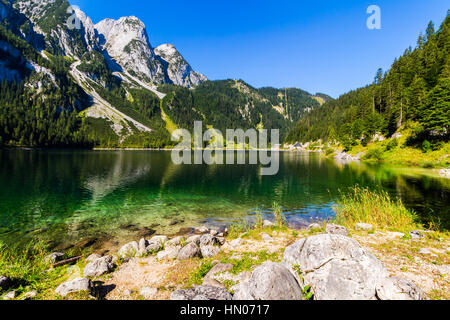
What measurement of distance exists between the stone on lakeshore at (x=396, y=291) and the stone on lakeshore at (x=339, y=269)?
16 cm

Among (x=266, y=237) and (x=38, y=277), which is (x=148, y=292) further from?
(x=266, y=237)

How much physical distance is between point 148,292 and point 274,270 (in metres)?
5.68

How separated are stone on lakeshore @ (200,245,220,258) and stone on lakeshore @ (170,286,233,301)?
17.1 ft

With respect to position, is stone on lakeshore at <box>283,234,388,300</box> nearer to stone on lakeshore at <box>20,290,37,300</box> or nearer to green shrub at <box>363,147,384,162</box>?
stone on lakeshore at <box>20,290,37,300</box>

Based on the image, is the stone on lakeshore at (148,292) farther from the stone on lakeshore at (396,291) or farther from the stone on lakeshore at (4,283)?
the stone on lakeshore at (396,291)

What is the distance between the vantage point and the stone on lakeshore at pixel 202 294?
22.7 ft

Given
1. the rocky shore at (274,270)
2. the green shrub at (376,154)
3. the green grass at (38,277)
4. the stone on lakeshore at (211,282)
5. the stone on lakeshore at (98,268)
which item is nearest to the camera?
the rocky shore at (274,270)

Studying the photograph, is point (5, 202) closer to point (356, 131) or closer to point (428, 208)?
point (428, 208)

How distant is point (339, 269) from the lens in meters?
6.40

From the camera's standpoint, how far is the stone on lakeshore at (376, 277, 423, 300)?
5625mm

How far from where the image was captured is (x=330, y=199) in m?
30.2

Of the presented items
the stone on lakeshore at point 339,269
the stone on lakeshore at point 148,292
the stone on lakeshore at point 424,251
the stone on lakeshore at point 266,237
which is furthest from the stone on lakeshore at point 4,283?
the stone on lakeshore at point 424,251

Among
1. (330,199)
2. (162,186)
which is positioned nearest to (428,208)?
(330,199)

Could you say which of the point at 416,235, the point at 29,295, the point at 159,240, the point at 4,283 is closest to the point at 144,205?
the point at 159,240
